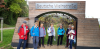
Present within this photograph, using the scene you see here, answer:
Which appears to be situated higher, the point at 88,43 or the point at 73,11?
the point at 73,11

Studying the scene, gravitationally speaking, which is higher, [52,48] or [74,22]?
[74,22]

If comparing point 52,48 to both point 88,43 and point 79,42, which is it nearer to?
point 79,42

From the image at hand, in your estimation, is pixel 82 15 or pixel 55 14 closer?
pixel 82 15

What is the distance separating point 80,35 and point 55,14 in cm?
224

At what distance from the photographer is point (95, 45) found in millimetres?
6055

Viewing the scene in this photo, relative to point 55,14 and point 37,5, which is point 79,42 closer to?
point 55,14

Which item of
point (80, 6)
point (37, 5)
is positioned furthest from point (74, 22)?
point (37, 5)

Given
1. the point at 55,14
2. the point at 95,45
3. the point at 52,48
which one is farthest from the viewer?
the point at 55,14

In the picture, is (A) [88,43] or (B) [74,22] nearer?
(A) [88,43]

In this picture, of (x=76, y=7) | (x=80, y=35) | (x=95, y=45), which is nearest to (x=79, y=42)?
(x=80, y=35)

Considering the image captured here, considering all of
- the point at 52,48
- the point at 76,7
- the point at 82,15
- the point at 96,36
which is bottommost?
the point at 52,48

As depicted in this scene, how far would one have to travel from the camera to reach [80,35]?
6.12 m

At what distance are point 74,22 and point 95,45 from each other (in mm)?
1908

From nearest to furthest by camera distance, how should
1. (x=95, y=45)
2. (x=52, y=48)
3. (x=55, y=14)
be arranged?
(x=95, y=45)
(x=52, y=48)
(x=55, y=14)
